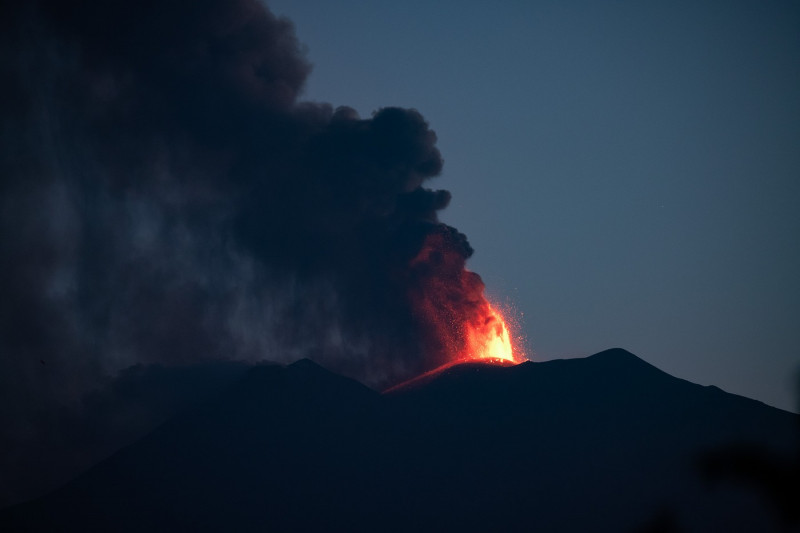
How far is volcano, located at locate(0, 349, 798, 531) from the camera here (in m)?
67.3

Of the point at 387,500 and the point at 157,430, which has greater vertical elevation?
the point at 157,430

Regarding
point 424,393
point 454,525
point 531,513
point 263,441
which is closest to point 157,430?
point 263,441

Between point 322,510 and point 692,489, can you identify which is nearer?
point 692,489

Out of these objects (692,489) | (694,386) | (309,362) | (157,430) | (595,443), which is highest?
(309,362)

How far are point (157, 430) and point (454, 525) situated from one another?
144 feet

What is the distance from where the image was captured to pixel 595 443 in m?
74.2

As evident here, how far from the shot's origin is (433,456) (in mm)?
78125

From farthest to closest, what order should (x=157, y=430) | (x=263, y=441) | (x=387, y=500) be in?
1. (x=157, y=430)
2. (x=263, y=441)
3. (x=387, y=500)

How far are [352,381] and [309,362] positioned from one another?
7081 millimetres

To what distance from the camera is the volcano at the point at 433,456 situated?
67312 mm

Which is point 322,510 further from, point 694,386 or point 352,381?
point 694,386

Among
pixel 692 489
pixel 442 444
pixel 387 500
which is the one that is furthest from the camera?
pixel 442 444

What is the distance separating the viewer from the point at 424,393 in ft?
289

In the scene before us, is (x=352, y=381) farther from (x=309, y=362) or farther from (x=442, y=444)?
(x=442, y=444)
